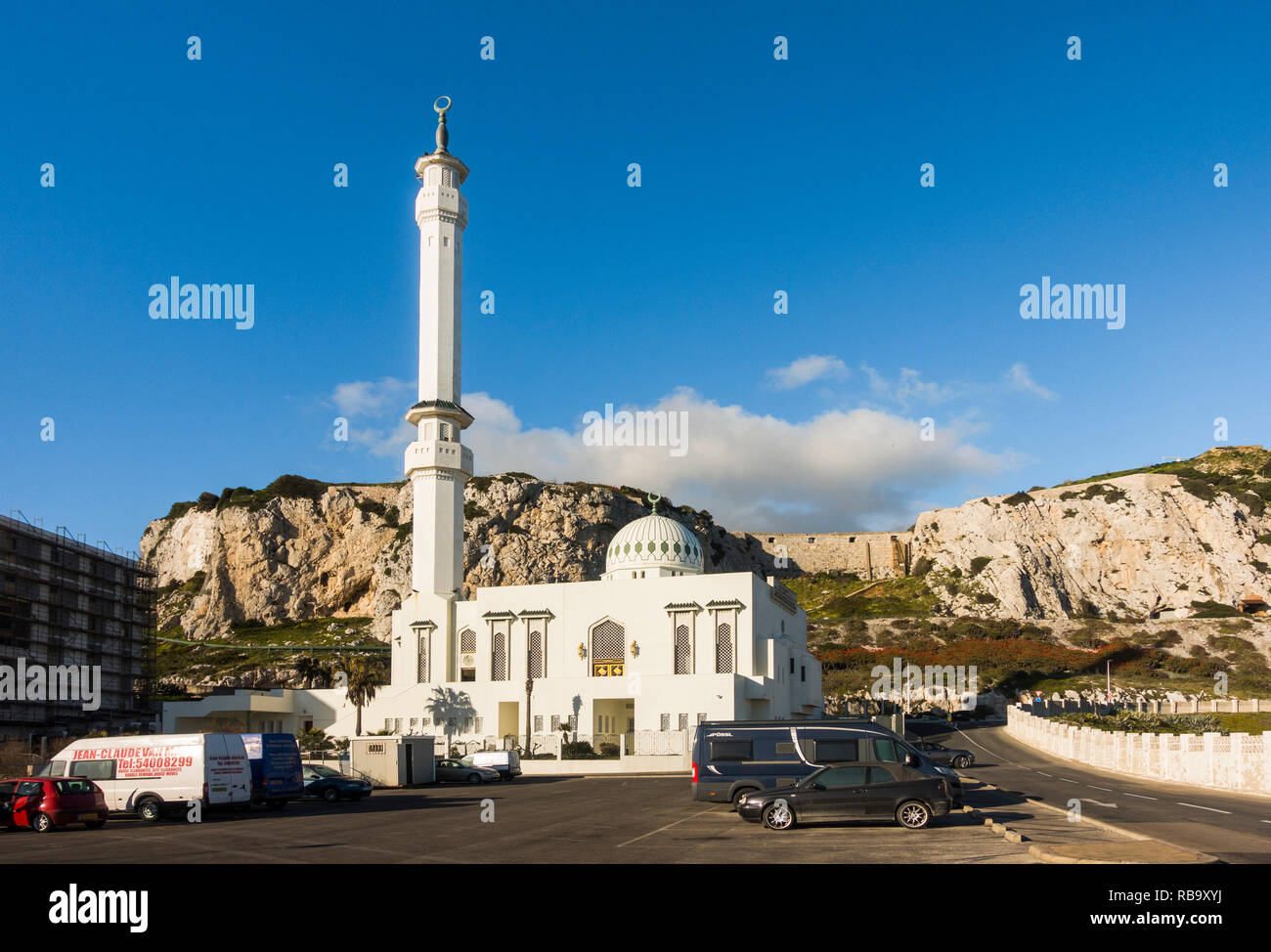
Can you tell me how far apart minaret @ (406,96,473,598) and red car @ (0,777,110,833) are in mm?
38890

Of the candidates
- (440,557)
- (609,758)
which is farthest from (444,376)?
(609,758)

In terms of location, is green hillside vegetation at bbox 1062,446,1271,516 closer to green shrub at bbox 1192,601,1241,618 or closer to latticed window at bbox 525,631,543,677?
green shrub at bbox 1192,601,1241,618

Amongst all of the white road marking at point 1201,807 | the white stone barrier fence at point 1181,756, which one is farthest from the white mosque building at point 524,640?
the white road marking at point 1201,807

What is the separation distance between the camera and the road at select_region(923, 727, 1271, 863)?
17422 millimetres

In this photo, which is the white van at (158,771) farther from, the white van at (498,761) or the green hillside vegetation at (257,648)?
the green hillside vegetation at (257,648)

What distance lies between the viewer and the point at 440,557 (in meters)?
63.9

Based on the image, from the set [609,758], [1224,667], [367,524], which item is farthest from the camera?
[367,524]

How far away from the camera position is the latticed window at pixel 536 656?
60688mm

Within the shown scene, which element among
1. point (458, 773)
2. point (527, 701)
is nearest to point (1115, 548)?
point (527, 701)

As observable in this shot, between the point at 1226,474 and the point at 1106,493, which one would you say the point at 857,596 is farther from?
the point at 1226,474

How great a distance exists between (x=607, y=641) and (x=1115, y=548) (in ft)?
307

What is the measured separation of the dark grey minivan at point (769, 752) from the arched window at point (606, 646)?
107 feet
